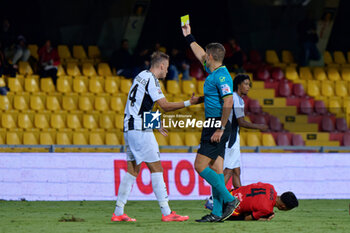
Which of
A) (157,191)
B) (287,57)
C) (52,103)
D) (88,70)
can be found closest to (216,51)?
(157,191)

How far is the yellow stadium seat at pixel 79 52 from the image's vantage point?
20406 mm

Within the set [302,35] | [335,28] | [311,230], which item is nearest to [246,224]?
[311,230]

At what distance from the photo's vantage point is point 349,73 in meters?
21.9

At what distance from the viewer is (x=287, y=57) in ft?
74.6

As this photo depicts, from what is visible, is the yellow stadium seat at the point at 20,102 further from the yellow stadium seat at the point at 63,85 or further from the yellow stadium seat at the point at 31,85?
the yellow stadium seat at the point at 63,85

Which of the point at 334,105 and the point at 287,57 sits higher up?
the point at 287,57

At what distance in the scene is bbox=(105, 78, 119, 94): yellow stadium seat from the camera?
61.0ft

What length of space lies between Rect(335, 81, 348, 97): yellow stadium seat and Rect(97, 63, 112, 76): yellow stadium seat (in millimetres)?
6403

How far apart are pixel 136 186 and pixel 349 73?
34.2 ft

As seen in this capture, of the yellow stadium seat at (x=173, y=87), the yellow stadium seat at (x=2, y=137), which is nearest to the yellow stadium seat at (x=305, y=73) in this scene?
the yellow stadium seat at (x=173, y=87)

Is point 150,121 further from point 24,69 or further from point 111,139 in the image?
point 24,69

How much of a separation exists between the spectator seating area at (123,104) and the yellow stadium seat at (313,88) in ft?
0.09

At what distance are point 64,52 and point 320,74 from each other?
7.37 metres

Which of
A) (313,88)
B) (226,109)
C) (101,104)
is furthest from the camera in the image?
(313,88)
